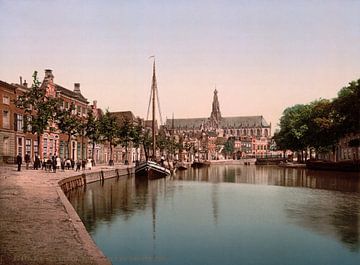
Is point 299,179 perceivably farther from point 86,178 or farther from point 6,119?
point 6,119

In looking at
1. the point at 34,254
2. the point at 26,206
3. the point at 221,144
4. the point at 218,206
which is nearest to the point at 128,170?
the point at 218,206

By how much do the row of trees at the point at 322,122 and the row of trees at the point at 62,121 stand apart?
1259 inches

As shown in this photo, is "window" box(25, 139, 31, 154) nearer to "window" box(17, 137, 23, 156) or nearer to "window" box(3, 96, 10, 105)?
"window" box(17, 137, 23, 156)

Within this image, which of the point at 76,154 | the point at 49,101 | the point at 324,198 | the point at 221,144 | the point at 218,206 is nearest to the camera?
the point at 218,206

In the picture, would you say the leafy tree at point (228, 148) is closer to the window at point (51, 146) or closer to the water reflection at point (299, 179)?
the water reflection at point (299, 179)

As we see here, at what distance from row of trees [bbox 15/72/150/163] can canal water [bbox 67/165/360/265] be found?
41.4 ft

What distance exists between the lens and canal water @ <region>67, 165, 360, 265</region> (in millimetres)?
13023

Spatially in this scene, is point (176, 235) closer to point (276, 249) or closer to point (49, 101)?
point (276, 249)

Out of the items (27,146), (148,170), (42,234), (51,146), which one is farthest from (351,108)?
(42,234)

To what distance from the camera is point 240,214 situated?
2117 cm

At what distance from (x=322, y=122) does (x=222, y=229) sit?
186 ft

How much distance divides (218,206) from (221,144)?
177 meters

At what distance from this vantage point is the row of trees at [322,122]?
54.3 metres

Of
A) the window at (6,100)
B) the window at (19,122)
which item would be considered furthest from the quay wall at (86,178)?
the window at (6,100)
